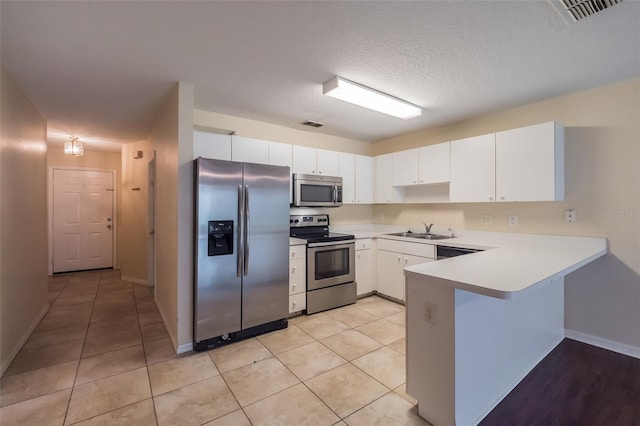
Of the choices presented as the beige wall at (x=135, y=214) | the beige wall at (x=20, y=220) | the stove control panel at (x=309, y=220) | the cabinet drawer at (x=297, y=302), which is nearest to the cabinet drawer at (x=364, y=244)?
the stove control panel at (x=309, y=220)

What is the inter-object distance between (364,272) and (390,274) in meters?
0.35

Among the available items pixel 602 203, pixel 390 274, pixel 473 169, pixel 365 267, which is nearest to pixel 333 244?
pixel 365 267

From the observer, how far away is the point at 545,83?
2557 mm

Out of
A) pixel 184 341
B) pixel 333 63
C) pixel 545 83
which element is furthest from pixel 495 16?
pixel 184 341

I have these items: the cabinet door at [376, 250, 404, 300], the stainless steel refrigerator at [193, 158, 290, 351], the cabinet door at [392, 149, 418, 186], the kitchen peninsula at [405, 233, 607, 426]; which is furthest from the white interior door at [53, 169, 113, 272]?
the kitchen peninsula at [405, 233, 607, 426]

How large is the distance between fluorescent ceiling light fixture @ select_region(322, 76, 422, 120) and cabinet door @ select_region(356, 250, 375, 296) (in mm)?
1865

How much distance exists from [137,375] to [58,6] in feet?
8.16

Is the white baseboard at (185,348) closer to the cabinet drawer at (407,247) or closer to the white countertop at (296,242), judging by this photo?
the white countertop at (296,242)

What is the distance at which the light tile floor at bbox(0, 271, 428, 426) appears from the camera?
1780mm

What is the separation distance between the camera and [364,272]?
3969 millimetres

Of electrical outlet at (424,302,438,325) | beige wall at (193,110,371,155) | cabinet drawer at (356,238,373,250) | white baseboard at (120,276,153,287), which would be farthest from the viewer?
white baseboard at (120,276,153,287)

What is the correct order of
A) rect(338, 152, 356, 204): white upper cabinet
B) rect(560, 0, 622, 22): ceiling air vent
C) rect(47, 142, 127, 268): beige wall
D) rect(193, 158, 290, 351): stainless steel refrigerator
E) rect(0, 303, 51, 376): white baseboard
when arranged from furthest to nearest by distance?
rect(47, 142, 127, 268): beige wall < rect(338, 152, 356, 204): white upper cabinet < rect(193, 158, 290, 351): stainless steel refrigerator < rect(0, 303, 51, 376): white baseboard < rect(560, 0, 622, 22): ceiling air vent

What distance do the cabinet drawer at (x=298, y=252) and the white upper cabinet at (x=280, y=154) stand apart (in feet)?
3.47

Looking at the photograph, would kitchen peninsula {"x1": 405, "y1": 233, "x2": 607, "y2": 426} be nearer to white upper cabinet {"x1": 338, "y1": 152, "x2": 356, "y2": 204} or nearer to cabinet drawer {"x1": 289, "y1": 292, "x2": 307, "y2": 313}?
cabinet drawer {"x1": 289, "y1": 292, "x2": 307, "y2": 313}
